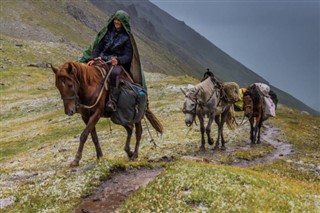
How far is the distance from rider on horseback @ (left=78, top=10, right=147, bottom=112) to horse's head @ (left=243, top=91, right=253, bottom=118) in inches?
565

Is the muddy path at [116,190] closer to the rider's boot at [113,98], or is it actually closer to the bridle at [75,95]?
the rider's boot at [113,98]

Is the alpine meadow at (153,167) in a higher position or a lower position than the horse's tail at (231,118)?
lower

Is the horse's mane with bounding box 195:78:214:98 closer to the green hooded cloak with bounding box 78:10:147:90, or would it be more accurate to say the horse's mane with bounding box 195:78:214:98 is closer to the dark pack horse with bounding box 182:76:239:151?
the dark pack horse with bounding box 182:76:239:151

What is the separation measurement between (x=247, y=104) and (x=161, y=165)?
15156 mm

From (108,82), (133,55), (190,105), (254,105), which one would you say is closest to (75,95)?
(108,82)

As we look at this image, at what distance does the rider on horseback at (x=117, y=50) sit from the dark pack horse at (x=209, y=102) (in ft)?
21.0

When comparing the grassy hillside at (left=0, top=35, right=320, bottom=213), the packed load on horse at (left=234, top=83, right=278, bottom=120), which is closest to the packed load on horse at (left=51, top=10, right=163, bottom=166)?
the grassy hillside at (left=0, top=35, right=320, bottom=213)

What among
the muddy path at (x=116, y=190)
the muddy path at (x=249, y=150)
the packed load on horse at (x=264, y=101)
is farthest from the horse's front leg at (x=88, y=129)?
the packed load on horse at (x=264, y=101)

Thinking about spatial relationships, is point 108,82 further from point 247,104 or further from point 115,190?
point 247,104

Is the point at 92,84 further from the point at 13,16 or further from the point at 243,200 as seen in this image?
the point at 13,16

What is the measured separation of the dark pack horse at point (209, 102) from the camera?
23750mm

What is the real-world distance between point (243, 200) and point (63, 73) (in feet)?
27.0

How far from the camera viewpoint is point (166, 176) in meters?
13.7

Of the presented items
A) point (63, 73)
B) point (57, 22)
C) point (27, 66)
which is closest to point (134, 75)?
point (63, 73)
